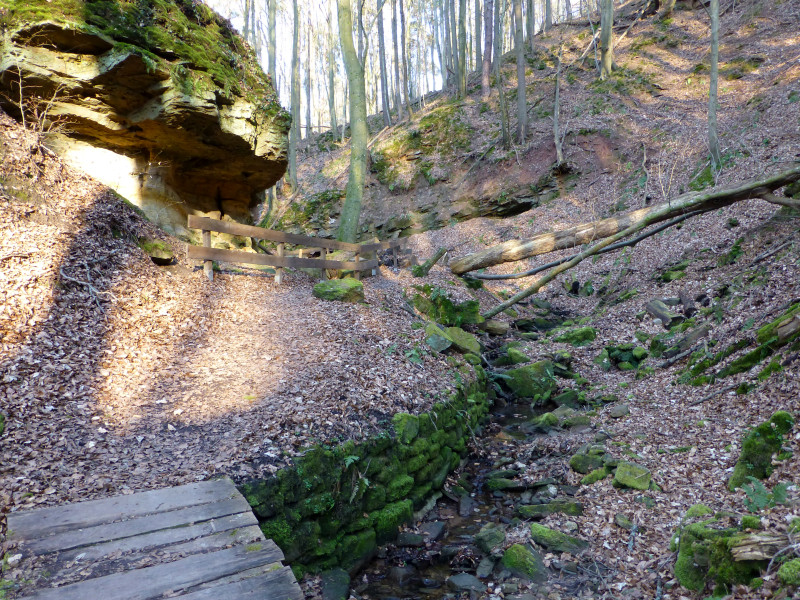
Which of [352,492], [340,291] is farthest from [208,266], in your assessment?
[352,492]

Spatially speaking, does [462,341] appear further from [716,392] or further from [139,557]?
[139,557]

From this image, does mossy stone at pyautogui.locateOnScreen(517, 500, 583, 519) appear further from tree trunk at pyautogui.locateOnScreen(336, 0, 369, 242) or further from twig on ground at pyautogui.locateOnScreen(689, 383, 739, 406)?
tree trunk at pyautogui.locateOnScreen(336, 0, 369, 242)

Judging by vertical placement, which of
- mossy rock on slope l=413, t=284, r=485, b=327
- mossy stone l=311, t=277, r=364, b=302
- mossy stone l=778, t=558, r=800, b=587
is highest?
mossy stone l=311, t=277, r=364, b=302

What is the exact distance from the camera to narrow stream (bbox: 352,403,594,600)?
15.6 feet

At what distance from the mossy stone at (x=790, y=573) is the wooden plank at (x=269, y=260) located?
8.63m

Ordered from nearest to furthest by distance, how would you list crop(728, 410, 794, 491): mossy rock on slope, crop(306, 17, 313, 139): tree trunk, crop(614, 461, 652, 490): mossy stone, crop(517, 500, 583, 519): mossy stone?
1. crop(728, 410, 794, 491): mossy rock on slope
2. crop(614, 461, 652, 490): mossy stone
3. crop(517, 500, 583, 519): mossy stone
4. crop(306, 17, 313, 139): tree trunk

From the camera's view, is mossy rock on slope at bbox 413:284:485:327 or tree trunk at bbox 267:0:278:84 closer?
mossy rock on slope at bbox 413:284:485:327

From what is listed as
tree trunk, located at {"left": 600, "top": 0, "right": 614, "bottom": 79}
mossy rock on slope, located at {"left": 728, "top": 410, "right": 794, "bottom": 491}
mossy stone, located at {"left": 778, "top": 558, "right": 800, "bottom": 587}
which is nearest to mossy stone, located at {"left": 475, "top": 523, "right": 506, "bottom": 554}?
mossy rock on slope, located at {"left": 728, "top": 410, "right": 794, "bottom": 491}

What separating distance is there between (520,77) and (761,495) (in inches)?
786

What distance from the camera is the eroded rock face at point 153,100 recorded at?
7.93m

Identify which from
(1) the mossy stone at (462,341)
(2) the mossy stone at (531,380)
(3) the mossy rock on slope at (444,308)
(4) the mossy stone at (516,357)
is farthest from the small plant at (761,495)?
(3) the mossy rock on slope at (444,308)

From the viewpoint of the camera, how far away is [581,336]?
1117cm

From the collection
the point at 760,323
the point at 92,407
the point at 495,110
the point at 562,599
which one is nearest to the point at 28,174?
the point at 92,407

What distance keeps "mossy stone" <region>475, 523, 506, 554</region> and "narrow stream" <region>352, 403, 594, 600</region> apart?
63mm
